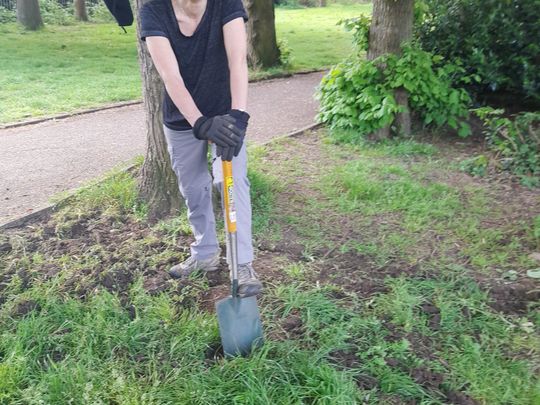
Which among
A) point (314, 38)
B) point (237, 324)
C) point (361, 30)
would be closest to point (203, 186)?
point (237, 324)

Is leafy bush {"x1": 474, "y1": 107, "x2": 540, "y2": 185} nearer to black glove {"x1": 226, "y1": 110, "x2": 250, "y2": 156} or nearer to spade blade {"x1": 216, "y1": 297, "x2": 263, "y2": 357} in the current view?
black glove {"x1": 226, "y1": 110, "x2": 250, "y2": 156}

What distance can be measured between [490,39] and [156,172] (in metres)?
4.96

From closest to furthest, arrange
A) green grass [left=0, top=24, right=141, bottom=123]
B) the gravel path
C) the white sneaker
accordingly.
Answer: the white sneaker
the gravel path
green grass [left=0, top=24, right=141, bottom=123]

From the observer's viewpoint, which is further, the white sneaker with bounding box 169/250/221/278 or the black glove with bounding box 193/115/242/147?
the white sneaker with bounding box 169/250/221/278

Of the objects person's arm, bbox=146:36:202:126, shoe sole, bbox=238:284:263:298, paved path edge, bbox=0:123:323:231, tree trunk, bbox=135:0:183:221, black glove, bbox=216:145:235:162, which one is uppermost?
person's arm, bbox=146:36:202:126

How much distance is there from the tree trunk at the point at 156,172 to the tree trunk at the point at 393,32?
2.88 meters

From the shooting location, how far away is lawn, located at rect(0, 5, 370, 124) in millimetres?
8422

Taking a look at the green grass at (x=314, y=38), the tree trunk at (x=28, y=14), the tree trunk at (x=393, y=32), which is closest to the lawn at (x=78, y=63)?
the green grass at (x=314, y=38)

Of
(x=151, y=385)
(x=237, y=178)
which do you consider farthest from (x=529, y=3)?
(x=151, y=385)

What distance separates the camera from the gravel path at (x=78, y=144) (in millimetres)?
5039

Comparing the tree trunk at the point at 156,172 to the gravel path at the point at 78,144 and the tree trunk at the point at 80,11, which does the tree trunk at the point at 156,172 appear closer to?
the gravel path at the point at 78,144

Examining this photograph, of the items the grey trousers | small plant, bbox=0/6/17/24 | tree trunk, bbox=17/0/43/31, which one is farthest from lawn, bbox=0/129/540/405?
small plant, bbox=0/6/17/24

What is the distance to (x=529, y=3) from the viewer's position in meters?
6.81

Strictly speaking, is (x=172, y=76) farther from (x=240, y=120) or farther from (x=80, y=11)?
(x=80, y=11)
